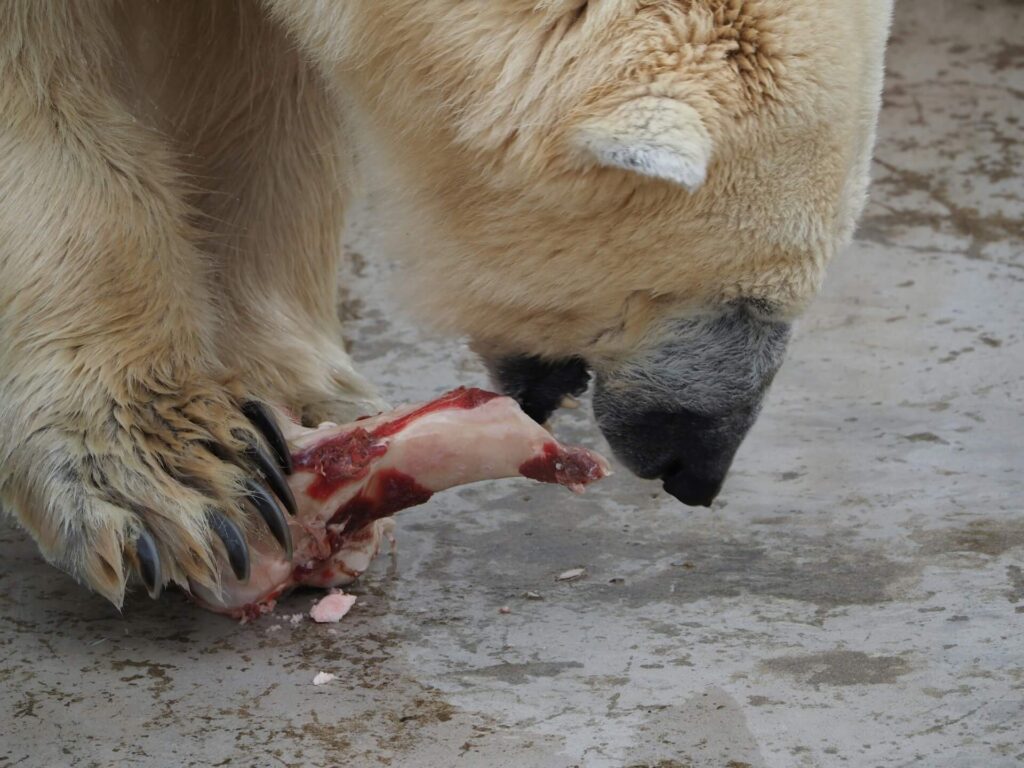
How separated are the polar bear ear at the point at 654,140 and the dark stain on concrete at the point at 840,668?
27.6 inches

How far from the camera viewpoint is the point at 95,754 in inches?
76.5

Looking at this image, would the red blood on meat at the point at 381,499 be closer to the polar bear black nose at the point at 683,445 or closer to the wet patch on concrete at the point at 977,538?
the polar bear black nose at the point at 683,445

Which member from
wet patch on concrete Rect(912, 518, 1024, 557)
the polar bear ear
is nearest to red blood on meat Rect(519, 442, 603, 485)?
the polar bear ear

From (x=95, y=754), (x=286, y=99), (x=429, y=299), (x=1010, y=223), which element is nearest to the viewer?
(x=95, y=754)

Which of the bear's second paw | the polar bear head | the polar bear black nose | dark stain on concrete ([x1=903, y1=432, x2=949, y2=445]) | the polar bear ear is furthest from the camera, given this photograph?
dark stain on concrete ([x1=903, y1=432, x2=949, y2=445])

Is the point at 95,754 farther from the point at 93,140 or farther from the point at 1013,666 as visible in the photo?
the point at 1013,666

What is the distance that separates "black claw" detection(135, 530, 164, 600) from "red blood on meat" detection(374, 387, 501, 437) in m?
0.37

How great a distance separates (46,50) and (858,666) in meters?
1.48

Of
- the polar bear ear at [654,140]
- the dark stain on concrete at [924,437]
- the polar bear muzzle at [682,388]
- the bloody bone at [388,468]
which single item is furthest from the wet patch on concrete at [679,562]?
the polar bear ear at [654,140]

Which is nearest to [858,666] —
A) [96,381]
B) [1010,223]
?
[96,381]

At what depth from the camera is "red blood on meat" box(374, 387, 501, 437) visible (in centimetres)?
234

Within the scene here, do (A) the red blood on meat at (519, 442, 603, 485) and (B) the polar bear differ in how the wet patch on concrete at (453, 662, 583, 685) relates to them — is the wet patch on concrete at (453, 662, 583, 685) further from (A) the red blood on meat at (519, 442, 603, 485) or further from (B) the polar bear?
(B) the polar bear

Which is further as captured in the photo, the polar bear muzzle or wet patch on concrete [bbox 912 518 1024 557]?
wet patch on concrete [bbox 912 518 1024 557]

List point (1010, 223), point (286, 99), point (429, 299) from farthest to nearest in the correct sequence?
point (1010, 223) → point (286, 99) → point (429, 299)
